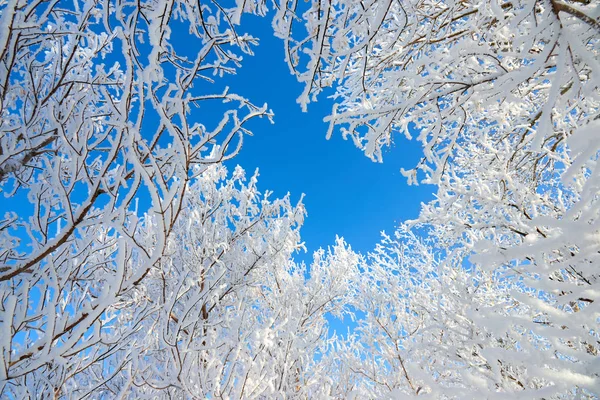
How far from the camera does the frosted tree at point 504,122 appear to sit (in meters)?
0.76

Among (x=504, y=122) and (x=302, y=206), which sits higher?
(x=302, y=206)

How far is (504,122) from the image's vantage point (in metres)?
3.29

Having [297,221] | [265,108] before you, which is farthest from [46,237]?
[297,221]

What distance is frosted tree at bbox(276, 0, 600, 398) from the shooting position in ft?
2.50

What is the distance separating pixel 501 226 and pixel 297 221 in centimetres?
413

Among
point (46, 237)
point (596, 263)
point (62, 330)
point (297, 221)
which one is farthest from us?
point (297, 221)

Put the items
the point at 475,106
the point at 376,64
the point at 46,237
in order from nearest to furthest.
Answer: the point at 46,237, the point at 475,106, the point at 376,64

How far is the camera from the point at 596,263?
811 mm

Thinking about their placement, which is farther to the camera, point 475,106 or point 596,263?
point 475,106

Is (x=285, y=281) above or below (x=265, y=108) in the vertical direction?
above

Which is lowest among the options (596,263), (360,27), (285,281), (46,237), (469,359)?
(596,263)

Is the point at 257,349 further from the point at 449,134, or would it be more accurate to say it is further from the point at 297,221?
the point at 297,221

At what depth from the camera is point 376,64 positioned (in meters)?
3.02

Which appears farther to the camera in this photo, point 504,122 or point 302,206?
point 302,206
